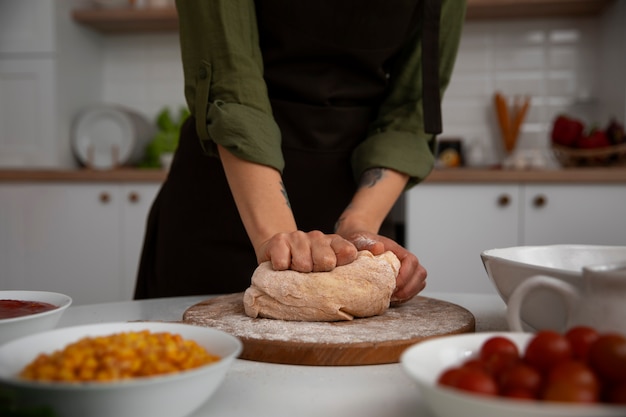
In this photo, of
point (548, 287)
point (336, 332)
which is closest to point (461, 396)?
point (548, 287)

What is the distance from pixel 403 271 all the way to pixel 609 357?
46 centimetres

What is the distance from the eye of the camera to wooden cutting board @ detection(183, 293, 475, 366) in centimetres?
65

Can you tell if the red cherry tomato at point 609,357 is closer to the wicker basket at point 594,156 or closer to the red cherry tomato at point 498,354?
the red cherry tomato at point 498,354

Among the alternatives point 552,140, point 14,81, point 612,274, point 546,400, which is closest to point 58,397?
point 546,400

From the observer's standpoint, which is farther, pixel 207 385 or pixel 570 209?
pixel 570 209

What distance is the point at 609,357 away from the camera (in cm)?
40

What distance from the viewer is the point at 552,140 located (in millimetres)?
2307

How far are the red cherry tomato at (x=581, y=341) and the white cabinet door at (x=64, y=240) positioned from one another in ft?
7.17

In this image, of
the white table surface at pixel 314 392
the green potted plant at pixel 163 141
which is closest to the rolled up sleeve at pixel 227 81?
the white table surface at pixel 314 392

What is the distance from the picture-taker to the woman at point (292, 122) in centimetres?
98

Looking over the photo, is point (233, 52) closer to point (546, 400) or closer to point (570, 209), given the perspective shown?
point (546, 400)

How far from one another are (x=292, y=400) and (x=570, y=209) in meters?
1.86

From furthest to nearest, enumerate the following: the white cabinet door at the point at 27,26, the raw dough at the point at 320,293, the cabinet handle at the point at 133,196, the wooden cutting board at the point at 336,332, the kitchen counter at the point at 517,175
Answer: the white cabinet door at the point at 27,26 → the cabinet handle at the point at 133,196 → the kitchen counter at the point at 517,175 → the raw dough at the point at 320,293 → the wooden cutting board at the point at 336,332

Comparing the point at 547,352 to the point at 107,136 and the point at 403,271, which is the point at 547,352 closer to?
the point at 403,271
